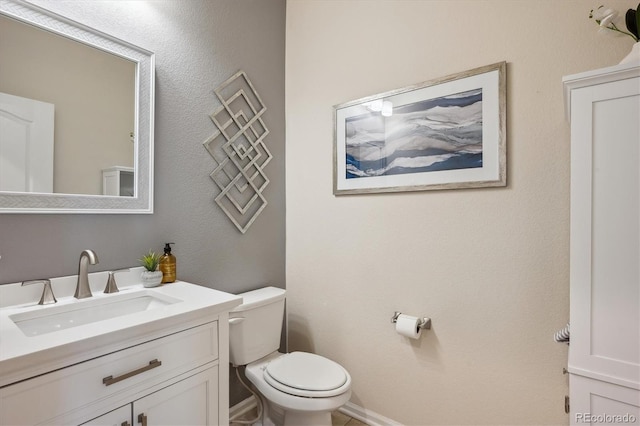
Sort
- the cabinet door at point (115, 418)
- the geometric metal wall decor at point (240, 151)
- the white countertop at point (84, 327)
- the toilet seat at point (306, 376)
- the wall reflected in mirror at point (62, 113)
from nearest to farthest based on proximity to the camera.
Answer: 1. the white countertop at point (84, 327)
2. the cabinet door at point (115, 418)
3. the wall reflected in mirror at point (62, 113)
4. the toilet seat at point (306, 376)
5. the geometric metal wall decor at point (240, 151)

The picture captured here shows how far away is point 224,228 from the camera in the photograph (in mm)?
1821

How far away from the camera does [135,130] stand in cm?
144

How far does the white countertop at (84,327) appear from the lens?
75cm

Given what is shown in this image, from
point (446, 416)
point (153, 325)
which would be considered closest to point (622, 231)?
point (446, 416)

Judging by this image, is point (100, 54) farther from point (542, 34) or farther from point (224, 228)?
point (542, 34)

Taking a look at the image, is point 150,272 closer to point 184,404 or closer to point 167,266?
point 167,266

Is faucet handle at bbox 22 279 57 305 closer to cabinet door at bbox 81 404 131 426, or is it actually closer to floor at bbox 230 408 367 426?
cabinet door at bbox 81 404 131 426

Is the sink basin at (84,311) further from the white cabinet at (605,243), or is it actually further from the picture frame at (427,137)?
the white cabinet at (605,243)

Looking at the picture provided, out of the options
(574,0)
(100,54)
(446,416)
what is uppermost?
(574,0)

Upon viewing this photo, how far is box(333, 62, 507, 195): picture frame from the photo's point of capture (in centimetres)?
146

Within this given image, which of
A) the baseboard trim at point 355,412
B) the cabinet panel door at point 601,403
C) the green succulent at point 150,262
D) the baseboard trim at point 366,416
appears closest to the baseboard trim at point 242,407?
the baseboard trim at point 355,412

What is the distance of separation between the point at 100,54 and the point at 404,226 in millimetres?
1628

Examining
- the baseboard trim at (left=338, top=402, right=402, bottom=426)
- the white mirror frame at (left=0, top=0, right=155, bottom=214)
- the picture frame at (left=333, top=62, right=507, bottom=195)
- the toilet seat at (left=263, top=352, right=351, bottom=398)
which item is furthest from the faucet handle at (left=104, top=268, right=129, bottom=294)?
the baseboard trim at (left=338, top=402, right=402, bottom=426)

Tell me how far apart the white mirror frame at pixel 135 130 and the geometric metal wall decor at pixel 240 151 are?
330mm
